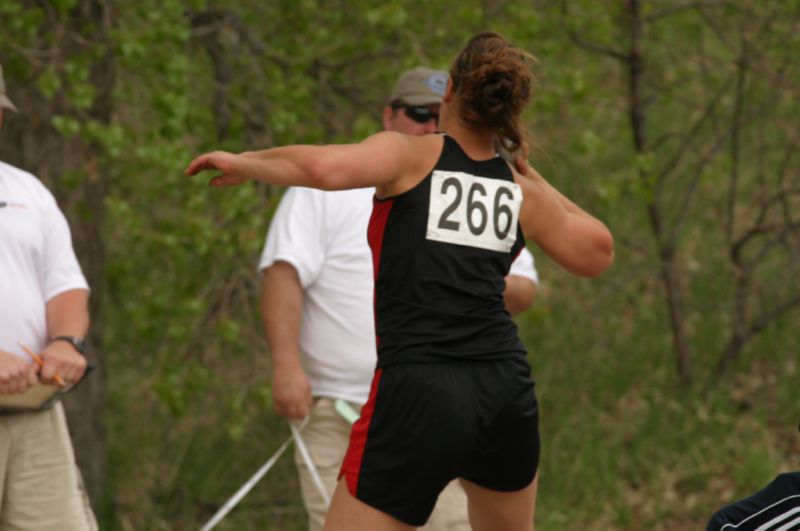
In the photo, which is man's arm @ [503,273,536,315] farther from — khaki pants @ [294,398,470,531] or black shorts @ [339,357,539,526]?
black shorts @ [339,357,539,526]

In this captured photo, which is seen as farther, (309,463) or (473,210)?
(309,463)

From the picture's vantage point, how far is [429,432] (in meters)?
2.93

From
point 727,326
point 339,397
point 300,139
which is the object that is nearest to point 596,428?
point 727,326

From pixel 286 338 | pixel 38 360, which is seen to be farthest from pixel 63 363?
pixel 286 338

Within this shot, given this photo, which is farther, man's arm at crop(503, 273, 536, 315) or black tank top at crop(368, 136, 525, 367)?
man's arm at crop(503, 273, 536, 315)

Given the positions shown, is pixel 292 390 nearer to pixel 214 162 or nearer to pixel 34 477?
pixel 34 477

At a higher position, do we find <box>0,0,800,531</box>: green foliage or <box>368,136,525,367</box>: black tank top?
<box>368,136,525,367</box>: black tank top

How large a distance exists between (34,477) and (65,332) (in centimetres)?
42

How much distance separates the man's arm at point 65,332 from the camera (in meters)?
3.49

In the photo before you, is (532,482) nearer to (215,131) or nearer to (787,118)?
(215,131)

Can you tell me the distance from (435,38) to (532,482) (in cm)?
318

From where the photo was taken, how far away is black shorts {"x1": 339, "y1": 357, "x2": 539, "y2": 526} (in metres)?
2.94

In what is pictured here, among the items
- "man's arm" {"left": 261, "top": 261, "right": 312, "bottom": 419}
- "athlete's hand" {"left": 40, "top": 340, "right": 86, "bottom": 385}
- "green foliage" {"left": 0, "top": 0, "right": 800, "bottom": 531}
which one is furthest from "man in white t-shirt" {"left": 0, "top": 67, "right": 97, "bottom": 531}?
"green foliage" {"left": 0, "top": 0, "right": 800, "bottom": 531}

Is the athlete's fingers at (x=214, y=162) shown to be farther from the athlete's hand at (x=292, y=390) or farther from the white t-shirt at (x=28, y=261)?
the athlete's hand at (x=292, y=390)
